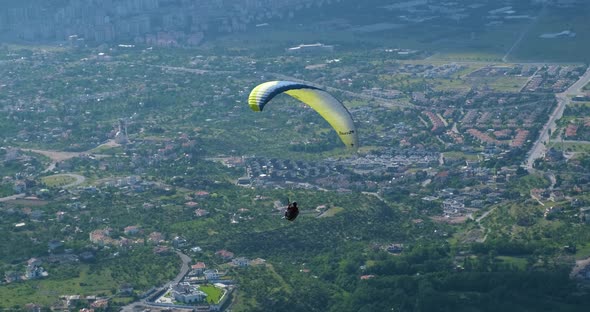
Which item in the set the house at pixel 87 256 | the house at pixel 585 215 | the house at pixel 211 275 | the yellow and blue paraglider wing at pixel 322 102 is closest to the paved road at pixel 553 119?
the house at pixel 585 215

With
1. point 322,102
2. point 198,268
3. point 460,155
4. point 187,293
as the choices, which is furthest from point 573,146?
point 322,102

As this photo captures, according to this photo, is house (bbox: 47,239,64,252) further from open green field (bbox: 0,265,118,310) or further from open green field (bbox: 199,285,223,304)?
open green field (bbox: 199,285,223,304)

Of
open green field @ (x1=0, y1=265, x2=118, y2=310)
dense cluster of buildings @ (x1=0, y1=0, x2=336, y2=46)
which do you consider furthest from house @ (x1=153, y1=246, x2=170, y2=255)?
dense cluster of buildings @ (x1=0, y1=0, x2=336, y2=46)

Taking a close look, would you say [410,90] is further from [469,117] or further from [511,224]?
[511,224]

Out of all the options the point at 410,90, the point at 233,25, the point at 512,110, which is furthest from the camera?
the point at 233,25

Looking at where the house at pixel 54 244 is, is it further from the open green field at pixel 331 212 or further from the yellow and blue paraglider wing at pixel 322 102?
the yellow and blue paraglider wing at pixel 322 102

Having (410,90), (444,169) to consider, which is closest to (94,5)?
(410,90)

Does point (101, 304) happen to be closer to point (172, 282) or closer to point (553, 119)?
point (172, 282)
